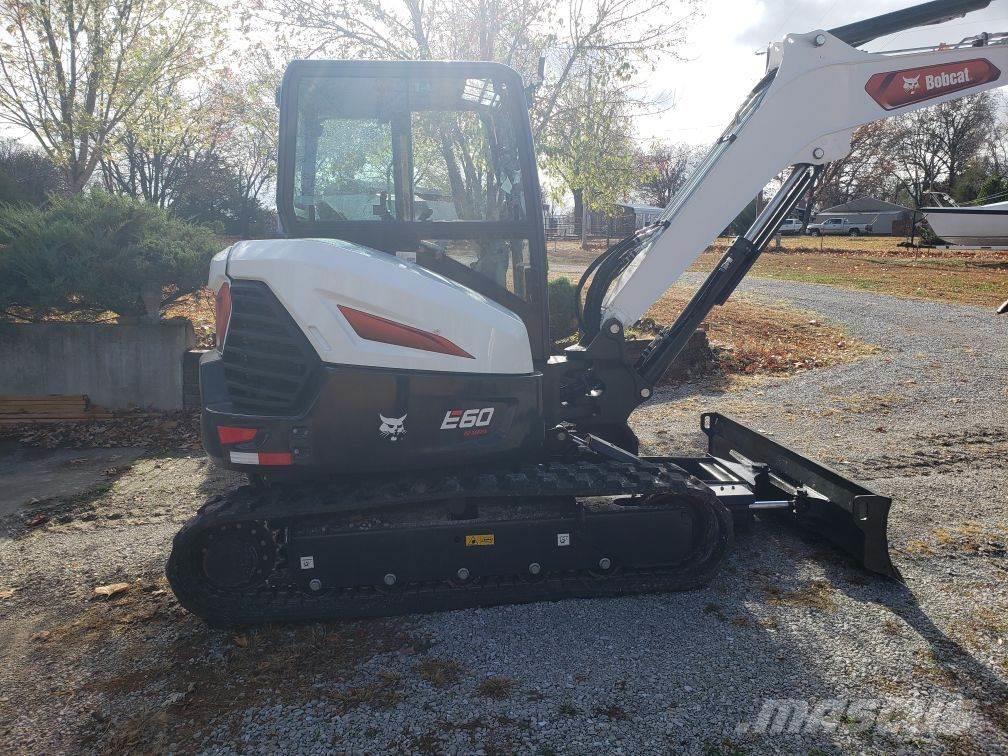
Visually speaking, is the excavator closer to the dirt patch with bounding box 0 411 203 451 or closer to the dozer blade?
the dozer blade

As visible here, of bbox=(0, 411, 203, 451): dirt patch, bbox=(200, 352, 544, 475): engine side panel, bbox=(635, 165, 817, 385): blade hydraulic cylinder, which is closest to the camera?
bbox=(200, 352, 544, 475): engine side panel

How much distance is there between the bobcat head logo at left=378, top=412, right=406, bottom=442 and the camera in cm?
363

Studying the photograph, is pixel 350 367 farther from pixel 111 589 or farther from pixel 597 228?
pixel 597 228

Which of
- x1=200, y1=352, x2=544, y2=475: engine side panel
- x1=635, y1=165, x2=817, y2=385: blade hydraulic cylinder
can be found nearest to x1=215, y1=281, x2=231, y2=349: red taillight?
x1=200, y1=352, x2=544, y2=475: engine side panel

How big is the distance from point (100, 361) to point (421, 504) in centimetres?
564

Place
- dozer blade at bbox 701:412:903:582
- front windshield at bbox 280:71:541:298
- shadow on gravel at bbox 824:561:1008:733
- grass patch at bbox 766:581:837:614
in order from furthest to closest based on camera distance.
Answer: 1. dozer blade at bbox 701:412:903:582
2. front windshield at bbox 280:71:541:298
3. grass patch at bbox 766:581:837:614
4. shadow on gravel at bbox 824:561:1008:733

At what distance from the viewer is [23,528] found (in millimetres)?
5238

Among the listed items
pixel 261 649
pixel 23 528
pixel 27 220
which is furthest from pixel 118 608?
pixel 27 220

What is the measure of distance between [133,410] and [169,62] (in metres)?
7.96

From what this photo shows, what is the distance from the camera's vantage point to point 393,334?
3564 millimetres

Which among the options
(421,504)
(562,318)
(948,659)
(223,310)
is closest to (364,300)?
(223,310)

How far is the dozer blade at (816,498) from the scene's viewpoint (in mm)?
4074

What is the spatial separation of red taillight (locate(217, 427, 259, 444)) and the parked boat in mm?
13623

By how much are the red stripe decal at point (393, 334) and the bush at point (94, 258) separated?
533 cm
